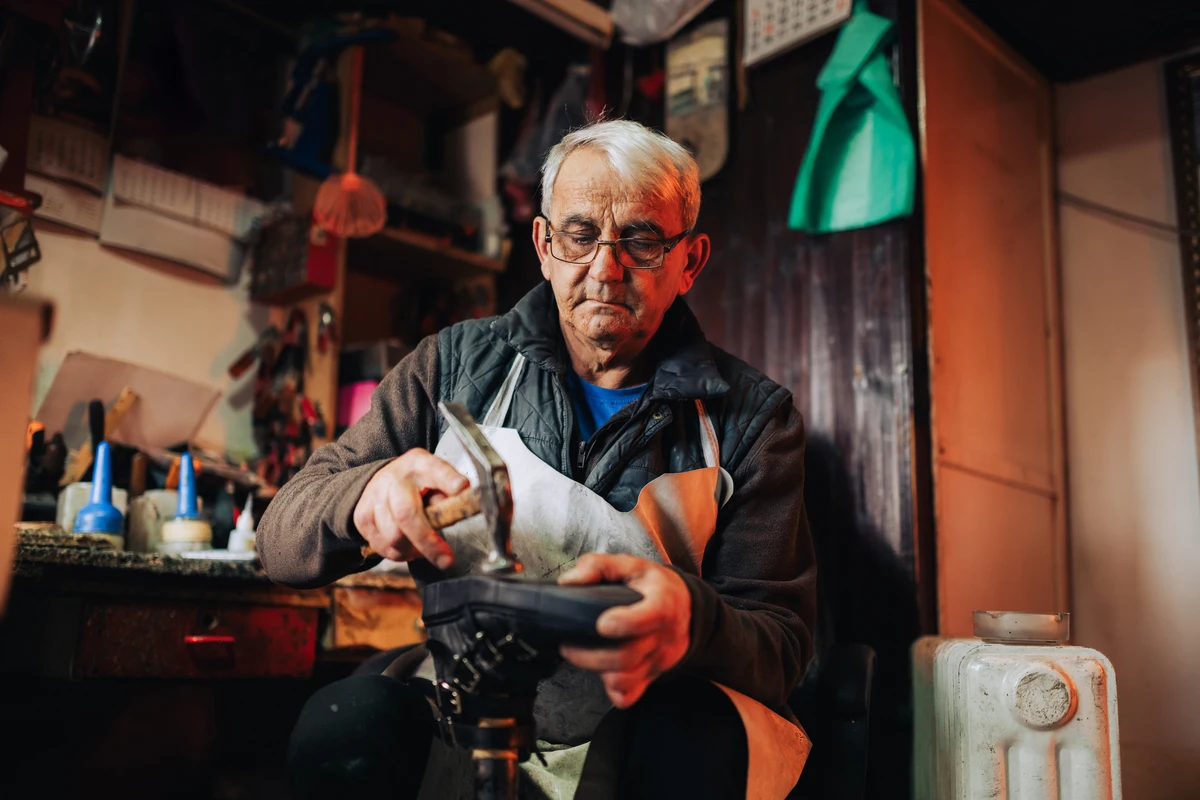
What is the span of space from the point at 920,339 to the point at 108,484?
1.91m

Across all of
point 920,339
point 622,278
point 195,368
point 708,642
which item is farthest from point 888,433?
point 195,368

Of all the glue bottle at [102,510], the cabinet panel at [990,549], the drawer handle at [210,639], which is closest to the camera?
the drawer handle at [210,639]

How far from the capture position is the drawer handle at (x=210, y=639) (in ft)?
5.79

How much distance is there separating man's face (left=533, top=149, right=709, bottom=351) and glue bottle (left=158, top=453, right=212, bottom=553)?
0.99 metres

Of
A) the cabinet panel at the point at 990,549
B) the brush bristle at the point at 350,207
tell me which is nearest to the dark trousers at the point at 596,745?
the cabinet panel at the point at 990,549

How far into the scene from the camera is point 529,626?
99 centimetres

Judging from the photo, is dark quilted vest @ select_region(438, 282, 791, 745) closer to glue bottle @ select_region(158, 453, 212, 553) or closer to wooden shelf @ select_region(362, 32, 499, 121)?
glue bottle @ select_region(158, 453, 212, 553)

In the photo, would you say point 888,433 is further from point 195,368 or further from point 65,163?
point 65,163

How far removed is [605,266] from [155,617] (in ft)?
3.54

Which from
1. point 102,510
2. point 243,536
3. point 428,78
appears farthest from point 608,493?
point 428,78

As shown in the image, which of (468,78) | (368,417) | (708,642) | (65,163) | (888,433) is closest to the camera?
(708,642)

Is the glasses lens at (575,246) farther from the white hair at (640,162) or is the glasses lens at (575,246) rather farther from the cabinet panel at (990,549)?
the cabinet panel at (990,549)

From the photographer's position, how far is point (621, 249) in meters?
1.57

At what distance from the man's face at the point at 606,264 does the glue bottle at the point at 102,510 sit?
1060mm
